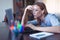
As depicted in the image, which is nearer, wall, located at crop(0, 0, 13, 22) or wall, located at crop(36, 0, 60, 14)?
wall, located at crop(36, 0, 60, 14)

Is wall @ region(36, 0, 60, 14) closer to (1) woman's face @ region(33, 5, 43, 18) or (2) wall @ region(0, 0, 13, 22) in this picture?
(1) woman's face @ region(33, 5, 43, 18)

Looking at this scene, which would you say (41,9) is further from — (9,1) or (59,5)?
(9,1)

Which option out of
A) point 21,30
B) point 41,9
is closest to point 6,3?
point 41,9

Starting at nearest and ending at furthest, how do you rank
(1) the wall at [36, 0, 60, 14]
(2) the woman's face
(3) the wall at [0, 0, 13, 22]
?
(2) the woman's face → (1) the wall at [36, 0, 60, 14] → (3) the wall at [0, 0, 13, 22]

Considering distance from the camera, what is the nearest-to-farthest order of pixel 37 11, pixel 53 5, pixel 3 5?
pixel 37 11, pixel 53 5, pixel 3 5

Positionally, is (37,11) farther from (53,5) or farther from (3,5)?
(3,5)

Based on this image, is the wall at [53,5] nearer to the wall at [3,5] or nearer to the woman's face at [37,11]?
the woman's face at [37,11]

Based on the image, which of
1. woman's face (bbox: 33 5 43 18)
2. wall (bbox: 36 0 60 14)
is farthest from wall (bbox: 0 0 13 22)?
woman's face (bbox: 33 5 43 18)

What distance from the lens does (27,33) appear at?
5.00ft

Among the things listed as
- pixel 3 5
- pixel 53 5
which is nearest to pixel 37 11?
pixel 53 5

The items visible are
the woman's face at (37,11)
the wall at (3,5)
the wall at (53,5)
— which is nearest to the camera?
the woman's face at (37,11)

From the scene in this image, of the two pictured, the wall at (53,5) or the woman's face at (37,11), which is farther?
the wall at (53,5)

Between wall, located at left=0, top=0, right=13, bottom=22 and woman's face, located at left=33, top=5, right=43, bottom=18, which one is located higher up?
woman's face, located at left=33, top=5, right=43, bottom=18

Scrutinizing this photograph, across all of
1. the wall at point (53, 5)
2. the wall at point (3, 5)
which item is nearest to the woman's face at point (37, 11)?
the wall at point (53, 5)
